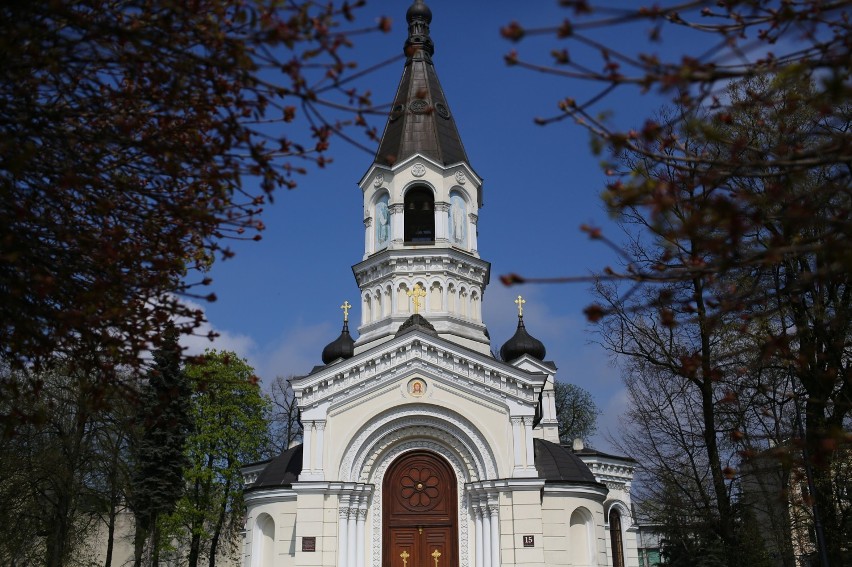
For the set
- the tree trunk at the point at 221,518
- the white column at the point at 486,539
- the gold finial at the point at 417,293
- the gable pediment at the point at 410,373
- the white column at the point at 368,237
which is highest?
the white column at the point at 368,237

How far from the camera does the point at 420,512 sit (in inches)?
985

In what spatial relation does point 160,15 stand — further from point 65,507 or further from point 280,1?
point 65,507

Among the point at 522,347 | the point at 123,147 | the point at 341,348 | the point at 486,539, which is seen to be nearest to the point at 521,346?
the point at 522,347

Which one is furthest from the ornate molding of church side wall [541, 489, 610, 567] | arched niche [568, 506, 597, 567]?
arched niche [568, 506, 597, 567]

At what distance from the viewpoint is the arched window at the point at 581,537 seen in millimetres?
25766

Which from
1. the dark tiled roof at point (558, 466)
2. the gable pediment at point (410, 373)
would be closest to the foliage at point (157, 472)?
the gable pediment at point (410, 373)

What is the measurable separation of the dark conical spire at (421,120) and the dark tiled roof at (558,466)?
1174cm

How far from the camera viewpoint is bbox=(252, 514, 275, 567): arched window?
86.8 feet

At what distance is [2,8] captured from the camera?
6273mm

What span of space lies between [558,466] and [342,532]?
731cm

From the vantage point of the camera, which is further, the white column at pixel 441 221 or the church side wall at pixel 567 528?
the white column at pixel 441 221

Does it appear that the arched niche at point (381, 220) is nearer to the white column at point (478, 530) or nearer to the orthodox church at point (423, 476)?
the orthodox church at point (423, 476)

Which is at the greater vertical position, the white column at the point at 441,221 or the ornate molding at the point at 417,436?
the white column at the point at 441,221

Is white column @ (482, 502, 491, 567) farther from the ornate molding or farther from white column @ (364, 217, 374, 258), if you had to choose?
white column @ (364, 217, 374, 258)
